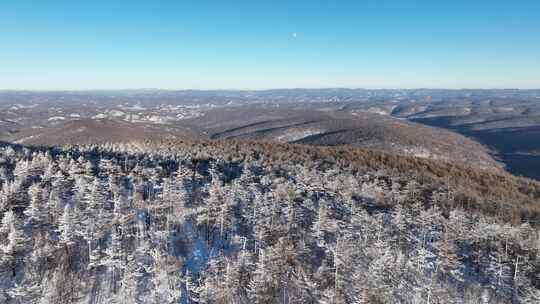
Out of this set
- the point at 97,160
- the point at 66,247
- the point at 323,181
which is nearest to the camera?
the point at 66,247

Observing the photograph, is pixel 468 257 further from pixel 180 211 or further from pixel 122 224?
pixel 122 224

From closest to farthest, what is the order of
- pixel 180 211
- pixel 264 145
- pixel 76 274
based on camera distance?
1. pixel 76 274
2. pixel 180 211
3. pixel 264 145

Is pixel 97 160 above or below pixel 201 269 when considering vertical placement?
above

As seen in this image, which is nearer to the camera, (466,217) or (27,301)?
(27,301)

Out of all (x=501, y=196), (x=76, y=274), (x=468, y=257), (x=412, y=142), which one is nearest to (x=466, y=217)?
(x=468, y=257)

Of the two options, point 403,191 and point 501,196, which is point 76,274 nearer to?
point 403,191

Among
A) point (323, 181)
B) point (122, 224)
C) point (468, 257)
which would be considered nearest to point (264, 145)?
point (323, 181)
